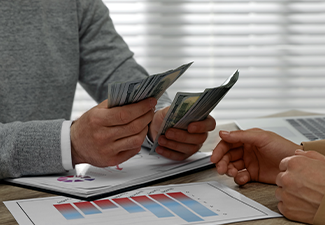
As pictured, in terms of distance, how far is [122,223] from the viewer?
45 cm

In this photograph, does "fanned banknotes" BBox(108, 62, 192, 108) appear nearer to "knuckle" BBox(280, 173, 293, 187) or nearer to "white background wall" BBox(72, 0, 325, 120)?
"knuckle" BBox(280, 173, 293, 187)

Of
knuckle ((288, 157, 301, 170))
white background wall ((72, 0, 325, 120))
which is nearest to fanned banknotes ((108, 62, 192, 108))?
knuckle ((288, 157, 301, 170))

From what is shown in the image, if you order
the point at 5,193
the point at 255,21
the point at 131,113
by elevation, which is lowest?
the point at 5,193

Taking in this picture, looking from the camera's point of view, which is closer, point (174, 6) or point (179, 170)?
point (179, 170)

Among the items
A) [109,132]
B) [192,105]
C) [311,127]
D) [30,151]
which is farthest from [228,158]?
[311,127]

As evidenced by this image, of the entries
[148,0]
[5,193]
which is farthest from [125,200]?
[148,0]

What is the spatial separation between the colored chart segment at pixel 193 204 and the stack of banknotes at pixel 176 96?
160 millimetres

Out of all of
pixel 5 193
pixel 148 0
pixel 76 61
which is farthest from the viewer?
pixel 148 0

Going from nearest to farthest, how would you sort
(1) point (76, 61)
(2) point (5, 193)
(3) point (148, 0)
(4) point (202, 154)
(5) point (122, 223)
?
(5) point (122, 223), (2) point (5, 193), (4) point (202, 154), (1) point (76, 61), (3) point (148, 0)

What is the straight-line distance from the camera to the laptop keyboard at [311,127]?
0.91 m

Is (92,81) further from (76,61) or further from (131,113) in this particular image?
(131,113)

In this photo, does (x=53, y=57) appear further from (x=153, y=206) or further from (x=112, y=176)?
(x=153, y=206)

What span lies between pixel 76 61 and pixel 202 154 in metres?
0.54

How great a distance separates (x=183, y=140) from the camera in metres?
0.73
